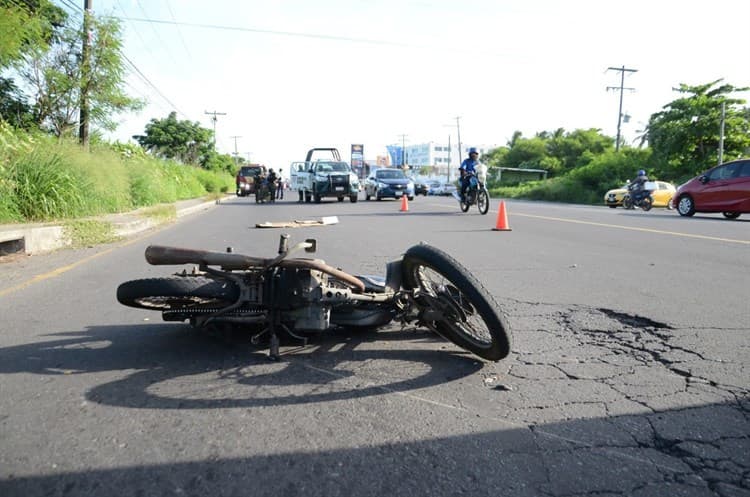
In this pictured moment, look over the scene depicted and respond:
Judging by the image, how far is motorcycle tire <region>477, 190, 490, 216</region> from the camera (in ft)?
53.9

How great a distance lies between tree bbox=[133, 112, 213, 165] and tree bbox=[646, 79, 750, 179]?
35.6 meters

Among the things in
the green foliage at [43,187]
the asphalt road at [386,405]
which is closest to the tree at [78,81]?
the green foliage at [43,187]

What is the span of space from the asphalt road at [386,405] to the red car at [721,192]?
11.6m

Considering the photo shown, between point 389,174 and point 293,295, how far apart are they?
86.9 ft

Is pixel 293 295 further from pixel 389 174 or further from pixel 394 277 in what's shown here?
pixel 389 174

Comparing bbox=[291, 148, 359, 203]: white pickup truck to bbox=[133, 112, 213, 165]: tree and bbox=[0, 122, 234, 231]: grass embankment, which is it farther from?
bbox=[133, 112, 213, 165]: tree

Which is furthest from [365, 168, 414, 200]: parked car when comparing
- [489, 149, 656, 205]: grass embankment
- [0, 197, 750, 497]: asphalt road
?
[0, 197, 750, 497]: asphalt road

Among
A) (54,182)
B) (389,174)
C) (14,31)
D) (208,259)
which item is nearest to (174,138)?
(389,174)

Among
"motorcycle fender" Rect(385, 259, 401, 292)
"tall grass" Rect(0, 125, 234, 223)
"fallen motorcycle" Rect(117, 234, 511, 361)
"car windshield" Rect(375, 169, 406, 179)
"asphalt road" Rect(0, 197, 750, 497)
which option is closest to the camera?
"asphalt road" Rect(0, 197, 750, 497)

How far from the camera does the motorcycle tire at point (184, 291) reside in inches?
134

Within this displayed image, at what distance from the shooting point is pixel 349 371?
11.2ft

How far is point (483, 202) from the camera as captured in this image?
54.5ft

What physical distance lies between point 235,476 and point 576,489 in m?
1.26

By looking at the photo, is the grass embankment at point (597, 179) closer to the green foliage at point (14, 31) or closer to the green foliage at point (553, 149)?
the green foliage at point (553, 149)
